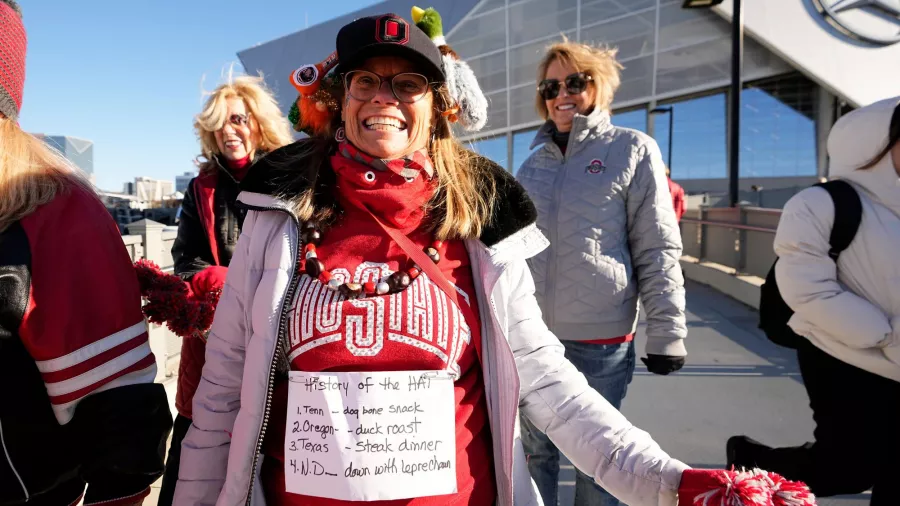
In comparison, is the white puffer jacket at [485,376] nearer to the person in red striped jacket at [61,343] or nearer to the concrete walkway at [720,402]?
the person in red striped jacket at [61,343]

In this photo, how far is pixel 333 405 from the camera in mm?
1278

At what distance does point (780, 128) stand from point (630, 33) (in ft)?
24.4

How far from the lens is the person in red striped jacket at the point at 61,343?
117 centimetres

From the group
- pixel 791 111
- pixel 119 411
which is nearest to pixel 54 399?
pixel 119 411

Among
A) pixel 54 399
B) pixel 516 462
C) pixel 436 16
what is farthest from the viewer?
pixel 436 16

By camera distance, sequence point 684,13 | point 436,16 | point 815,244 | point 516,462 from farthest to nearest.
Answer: point 684,13 < point 815,244 < point 436,16 < point 516,462

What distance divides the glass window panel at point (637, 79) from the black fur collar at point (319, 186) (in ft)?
77.7

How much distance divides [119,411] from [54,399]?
5.4 inches

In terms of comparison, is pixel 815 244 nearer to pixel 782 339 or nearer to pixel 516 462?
pixel 782 339

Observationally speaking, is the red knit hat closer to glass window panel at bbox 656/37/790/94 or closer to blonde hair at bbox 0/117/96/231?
blonde hair at bbox 0/117/96/231

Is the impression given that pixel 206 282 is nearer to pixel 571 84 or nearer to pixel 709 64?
pixel 571 84

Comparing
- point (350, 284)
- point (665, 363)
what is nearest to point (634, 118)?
point (665, 363)

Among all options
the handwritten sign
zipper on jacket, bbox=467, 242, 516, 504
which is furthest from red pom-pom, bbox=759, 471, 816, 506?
the handwritten sign

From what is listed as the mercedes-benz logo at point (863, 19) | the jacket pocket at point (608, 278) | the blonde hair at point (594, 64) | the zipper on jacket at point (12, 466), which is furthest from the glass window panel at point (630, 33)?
the zipper on jacket at point (12, 466)
